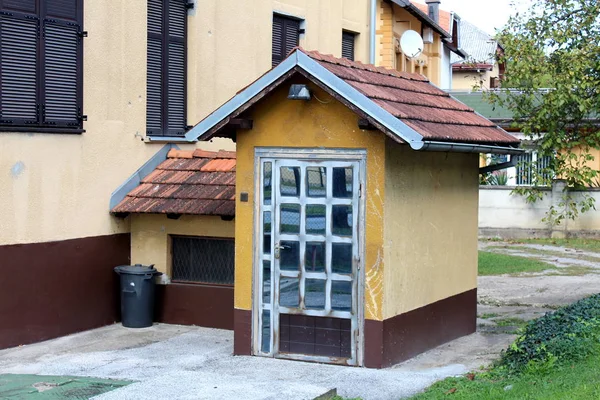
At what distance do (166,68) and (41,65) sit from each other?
272 centimetres

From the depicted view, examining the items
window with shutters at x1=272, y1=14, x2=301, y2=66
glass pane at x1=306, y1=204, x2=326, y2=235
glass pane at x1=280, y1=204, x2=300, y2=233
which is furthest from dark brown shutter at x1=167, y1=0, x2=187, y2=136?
glass pane at x1=306, y1=204, x2=326, y2=235

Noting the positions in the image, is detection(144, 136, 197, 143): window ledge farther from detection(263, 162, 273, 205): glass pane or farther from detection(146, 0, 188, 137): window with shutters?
detection(263, 162, 273, 205): glass pane

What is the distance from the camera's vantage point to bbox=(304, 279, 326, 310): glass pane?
439 inches

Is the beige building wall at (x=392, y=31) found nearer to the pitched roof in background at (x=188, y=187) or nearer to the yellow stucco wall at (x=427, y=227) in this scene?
the pitched roof in background at (x=188, y=187)

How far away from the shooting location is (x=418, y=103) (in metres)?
11.8

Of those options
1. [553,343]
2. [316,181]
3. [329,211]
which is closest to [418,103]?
[316,181]

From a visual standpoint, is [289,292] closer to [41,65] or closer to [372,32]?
[41,65]

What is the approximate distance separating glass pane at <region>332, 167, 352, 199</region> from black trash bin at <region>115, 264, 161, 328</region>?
3690 millimetres

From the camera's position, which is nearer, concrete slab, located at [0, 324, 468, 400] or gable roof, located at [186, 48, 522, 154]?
concrete slab, located at [0, 324, 468, 400]

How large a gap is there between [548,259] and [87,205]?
13.2 metres

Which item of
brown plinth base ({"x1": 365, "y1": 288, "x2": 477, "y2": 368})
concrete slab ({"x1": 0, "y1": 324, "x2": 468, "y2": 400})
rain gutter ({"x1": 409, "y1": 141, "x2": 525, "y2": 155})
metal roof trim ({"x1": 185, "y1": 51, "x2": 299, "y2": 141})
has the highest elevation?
metal roof trim ({"x1": 185, "y1": 51, "x2": 299, "y2": 141})

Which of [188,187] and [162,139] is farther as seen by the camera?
[162,139]

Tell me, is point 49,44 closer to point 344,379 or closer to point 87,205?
point 87,205

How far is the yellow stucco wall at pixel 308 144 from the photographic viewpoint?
1083 cm
